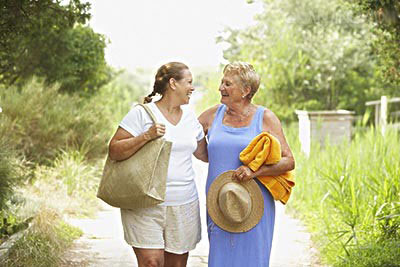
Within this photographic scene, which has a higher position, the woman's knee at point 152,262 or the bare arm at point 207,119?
the bare arm at point 207,119

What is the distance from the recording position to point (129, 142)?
4.32 meters

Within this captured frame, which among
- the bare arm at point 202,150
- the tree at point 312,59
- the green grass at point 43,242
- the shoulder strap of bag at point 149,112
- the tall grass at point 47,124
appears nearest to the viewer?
the shoulder strap of bag at point 149,112

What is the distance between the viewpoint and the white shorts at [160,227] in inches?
172

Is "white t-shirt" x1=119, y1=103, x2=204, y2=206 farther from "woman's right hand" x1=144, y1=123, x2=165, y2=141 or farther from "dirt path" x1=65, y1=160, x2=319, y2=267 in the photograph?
"dirt path" x1=65, y1=160, x2=319, y2=267

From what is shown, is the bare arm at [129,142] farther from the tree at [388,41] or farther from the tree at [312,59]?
the tree at [312,59]

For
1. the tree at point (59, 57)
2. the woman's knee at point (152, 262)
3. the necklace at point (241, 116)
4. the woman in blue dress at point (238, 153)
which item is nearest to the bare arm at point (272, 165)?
the woman in blue dress at point (238, 153)

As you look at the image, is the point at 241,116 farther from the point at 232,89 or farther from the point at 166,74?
the point at 166,74

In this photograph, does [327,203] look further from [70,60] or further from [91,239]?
[70,60]

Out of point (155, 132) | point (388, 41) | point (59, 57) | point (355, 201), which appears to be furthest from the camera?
point (59, 57)

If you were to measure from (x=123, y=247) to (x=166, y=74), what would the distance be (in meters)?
3.48

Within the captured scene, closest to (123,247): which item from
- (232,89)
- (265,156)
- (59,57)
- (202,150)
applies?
(202,150)

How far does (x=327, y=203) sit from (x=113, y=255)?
249 cm

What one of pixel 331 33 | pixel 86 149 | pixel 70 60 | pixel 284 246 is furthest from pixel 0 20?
pixel 331 33

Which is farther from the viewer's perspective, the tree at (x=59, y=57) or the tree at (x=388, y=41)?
the tree at (x=59, y=57)
